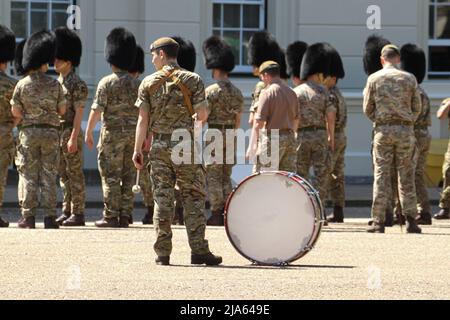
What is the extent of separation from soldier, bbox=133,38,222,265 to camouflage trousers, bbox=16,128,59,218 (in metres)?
3.29

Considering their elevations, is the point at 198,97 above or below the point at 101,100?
above

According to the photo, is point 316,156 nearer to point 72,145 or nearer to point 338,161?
point 338,161

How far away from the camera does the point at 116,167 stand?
16016mm

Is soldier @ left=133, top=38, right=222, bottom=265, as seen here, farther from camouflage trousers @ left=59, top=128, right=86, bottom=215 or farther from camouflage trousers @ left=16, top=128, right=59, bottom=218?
camouflage trousers @ left=59, top=128, right=86, bottom=215

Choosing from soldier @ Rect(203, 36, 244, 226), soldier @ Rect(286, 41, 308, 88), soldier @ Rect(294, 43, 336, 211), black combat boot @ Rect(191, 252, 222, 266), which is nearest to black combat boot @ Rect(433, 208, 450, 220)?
soldier @ Rect(294, 43, 336, 211)

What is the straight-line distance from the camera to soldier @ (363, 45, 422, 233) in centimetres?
1530

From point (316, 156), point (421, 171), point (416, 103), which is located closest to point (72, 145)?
point (316, 156)

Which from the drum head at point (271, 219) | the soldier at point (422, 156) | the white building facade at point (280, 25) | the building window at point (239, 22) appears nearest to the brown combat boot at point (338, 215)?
the soldier at point (422, 156)

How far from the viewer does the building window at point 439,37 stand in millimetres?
23797

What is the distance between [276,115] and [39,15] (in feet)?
26.3

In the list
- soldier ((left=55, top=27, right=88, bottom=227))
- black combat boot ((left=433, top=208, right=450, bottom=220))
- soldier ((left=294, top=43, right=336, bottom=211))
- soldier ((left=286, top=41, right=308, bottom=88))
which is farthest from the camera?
soldier ((left=286, top=41, right=308, bottom=88))

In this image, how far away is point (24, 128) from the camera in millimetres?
15586

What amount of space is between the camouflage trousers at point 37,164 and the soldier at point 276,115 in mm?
1937
